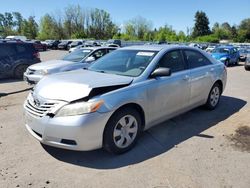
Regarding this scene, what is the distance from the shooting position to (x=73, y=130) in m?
3.47

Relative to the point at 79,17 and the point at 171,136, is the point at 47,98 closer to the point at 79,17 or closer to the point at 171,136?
the point at 171,136

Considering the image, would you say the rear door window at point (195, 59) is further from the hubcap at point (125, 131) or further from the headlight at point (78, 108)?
the headlight at point (78, 108)

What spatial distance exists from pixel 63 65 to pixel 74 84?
5502 millimetres

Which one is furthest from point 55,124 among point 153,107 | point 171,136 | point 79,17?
point 79,17

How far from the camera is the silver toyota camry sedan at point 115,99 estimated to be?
354cm

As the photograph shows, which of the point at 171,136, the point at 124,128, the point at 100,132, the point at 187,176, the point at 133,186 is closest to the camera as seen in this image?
the point at 133,186

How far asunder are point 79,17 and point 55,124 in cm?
8114

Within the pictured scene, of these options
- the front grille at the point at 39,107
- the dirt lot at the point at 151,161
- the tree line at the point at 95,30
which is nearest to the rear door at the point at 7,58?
the dirt lot at the point at 151,161

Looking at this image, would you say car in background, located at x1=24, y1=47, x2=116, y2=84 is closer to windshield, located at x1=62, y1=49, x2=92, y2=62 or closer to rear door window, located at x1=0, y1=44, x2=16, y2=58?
windshield, located at x1=62, y1=49, x2=92, y2=62

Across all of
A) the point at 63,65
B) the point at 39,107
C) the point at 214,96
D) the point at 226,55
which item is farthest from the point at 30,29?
the point at 39,107

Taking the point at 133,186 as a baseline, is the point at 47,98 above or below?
above

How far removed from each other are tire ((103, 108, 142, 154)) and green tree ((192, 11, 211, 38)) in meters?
96.6

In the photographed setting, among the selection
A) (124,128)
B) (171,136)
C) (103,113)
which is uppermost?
(103,113)

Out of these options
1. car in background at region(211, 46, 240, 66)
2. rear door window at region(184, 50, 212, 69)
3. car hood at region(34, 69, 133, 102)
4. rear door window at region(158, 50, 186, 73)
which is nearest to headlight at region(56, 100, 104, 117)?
car hood at region(34, 69, 133, 102)
